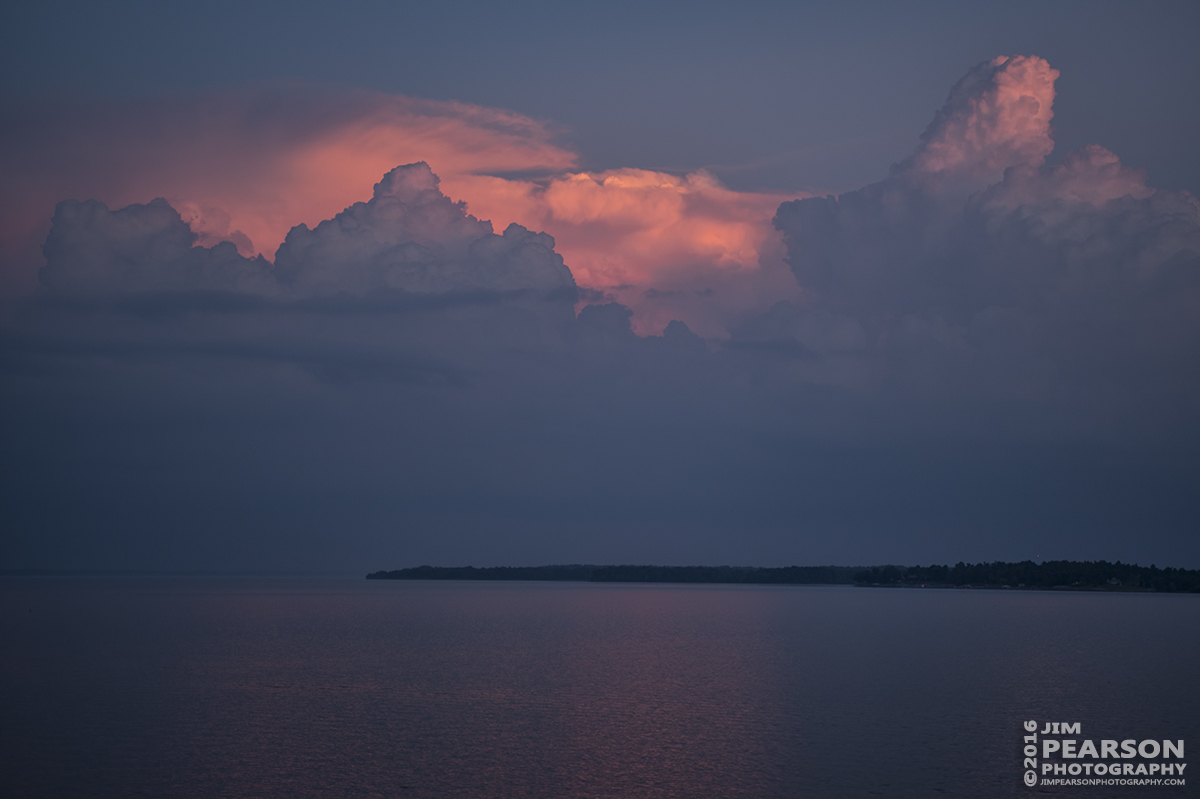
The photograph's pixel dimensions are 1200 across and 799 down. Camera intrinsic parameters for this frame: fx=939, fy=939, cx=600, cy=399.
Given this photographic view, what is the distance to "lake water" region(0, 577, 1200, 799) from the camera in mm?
33750

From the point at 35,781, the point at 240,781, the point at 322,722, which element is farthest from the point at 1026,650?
the point at 35,781

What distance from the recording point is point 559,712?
47281mm

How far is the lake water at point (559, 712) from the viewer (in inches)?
1329

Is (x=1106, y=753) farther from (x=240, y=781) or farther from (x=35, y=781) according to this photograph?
(x=35, y=781)

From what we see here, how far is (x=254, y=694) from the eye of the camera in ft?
173

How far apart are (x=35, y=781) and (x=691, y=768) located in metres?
23.4

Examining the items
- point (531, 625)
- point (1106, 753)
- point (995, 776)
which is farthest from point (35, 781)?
point (531, 625)

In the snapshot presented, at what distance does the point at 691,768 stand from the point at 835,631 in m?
76.6

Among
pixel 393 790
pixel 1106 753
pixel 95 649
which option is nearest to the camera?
pixel 393 790

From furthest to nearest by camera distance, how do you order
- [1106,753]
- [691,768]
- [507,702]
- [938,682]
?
[938,682] < [507,702] < [1106,753] < [691,768]

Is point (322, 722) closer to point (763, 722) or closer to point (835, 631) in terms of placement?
point (763, 722)

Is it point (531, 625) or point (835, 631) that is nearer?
point (835, 631)

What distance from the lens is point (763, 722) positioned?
4469 centimetres

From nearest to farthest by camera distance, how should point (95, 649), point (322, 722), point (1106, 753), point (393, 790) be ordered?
1. point (393, 790)
2. point (1106, 753)
3. point (322, 722)
4. point (95, 649)
